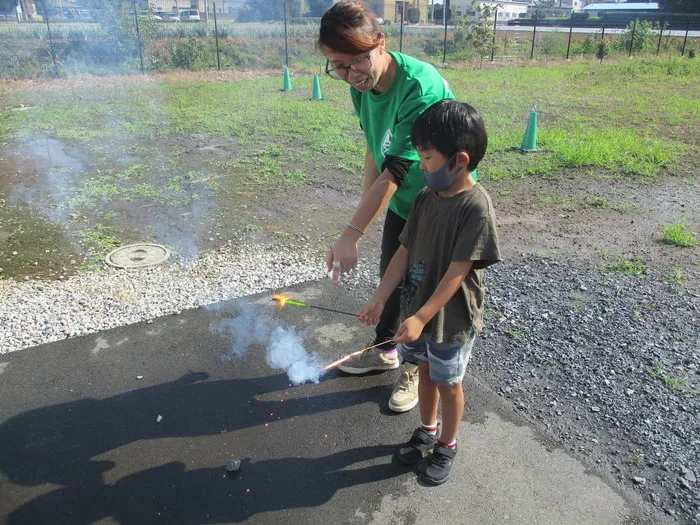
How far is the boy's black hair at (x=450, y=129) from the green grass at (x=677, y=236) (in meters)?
3.64

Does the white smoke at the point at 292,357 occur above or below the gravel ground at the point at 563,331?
below

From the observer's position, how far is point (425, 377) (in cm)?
244

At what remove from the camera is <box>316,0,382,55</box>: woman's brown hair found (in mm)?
2137

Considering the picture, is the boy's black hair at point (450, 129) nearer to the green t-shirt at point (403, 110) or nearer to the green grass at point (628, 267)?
the green t-shirt at point (403, 110)

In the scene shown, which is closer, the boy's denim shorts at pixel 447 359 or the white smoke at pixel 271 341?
the boy's denim shorts at pixel 447 359

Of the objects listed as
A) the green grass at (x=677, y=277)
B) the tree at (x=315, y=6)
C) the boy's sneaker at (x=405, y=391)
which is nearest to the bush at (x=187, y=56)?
the tree at (x=315, y=6)

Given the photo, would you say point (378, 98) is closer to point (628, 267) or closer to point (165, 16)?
point (628, 267)

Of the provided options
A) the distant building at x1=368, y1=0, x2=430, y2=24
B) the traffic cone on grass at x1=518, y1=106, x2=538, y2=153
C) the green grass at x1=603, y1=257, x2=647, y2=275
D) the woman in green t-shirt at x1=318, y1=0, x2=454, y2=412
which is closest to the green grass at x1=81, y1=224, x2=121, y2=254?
the woman in green t-shirt at x1=318, y1=0, x2=454, y2=412

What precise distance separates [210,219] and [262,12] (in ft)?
95.2

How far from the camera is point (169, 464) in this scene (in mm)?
2490

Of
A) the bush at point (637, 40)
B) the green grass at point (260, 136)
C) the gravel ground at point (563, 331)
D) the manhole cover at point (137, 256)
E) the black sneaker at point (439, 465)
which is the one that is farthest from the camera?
the bush at point (637, 40)

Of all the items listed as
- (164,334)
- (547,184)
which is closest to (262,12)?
(547,184)

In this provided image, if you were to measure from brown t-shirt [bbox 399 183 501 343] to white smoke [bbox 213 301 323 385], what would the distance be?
3.51ft

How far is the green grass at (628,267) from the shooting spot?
4.24 metres
